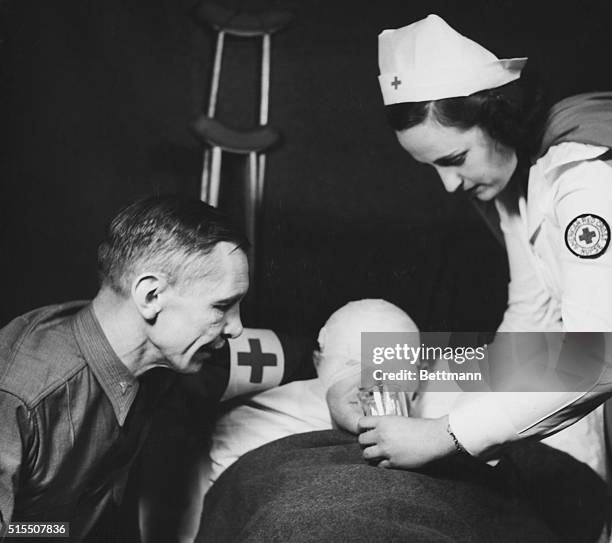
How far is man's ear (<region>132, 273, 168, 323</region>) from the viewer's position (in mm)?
925

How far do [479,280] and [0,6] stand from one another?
3.10 feet

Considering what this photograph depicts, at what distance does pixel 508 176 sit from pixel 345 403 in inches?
16.4

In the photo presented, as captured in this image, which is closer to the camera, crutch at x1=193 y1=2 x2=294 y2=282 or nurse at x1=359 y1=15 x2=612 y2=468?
nurse at x1=359 y1=15 x2=612 y2=468

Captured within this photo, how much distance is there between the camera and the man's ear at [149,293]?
0.93 metres

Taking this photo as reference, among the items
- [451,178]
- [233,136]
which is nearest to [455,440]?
[451,178]

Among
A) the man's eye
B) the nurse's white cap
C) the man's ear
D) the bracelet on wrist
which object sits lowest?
the bracelet on wrist

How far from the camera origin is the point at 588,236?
91 centimetres

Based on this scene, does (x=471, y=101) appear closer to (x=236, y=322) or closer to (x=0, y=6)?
(x=236, y=322)

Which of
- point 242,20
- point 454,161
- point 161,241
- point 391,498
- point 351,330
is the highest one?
point 242,20

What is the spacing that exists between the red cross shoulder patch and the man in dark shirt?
414mm

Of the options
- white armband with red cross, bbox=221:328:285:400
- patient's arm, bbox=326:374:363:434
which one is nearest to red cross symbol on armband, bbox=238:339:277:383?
white armband with red cross, bbox=221:328:285:400

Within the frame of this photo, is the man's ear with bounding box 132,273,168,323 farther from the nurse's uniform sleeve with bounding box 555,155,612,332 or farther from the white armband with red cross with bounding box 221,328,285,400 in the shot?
the nurse's uniform sleeve with bounding box 555,155,612,332

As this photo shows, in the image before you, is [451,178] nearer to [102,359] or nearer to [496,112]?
[496,112]

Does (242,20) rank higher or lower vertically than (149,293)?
higher
